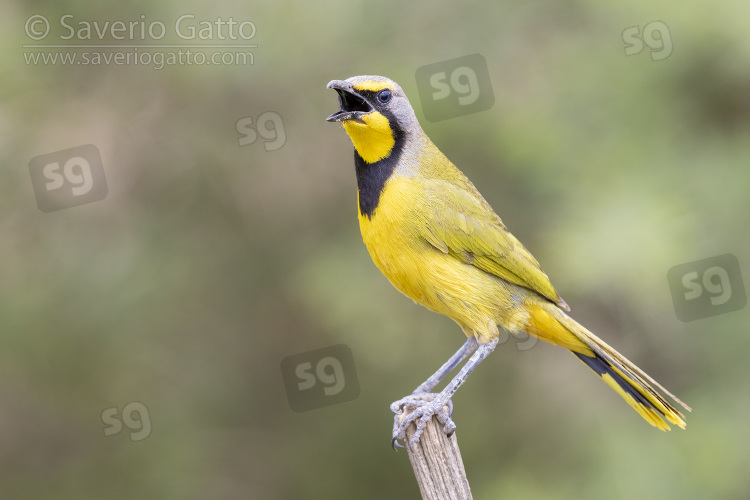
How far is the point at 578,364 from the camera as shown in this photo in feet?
20.0

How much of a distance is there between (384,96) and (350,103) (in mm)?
163

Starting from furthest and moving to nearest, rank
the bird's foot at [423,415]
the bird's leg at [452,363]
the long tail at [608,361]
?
the bird's leg at [452,363] < the long tail at [608,361] < the bird's foot at [423,415]

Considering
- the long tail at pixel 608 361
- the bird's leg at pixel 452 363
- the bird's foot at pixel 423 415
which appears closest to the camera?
the bird's foot at pixel 423 415

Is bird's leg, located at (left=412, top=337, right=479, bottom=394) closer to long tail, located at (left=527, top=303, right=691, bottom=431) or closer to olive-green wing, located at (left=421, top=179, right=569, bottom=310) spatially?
long tail, located at (left=527, top=303, right=691, bottom=431)

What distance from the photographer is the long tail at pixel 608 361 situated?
457 cm

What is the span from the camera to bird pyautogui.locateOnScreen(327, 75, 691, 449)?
14.2ft

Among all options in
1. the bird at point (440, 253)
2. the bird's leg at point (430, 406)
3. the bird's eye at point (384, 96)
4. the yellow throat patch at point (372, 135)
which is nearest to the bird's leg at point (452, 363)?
the bird at point (440, 253)

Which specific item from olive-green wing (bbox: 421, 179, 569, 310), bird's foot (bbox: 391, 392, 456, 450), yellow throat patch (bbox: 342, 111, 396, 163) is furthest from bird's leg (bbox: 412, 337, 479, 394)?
yellow throat patch (bbox: 342, 111, 396, 163)

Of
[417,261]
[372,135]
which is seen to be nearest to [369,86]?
[372,135]

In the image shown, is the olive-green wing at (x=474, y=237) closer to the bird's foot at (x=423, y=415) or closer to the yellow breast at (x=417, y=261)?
the yellow breast at (x=417, y=261)

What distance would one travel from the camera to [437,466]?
4145 mm

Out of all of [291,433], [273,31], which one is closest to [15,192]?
[273,31]

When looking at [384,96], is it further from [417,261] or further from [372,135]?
[417,261]

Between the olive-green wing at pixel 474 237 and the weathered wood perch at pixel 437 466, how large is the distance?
32.4 inches
